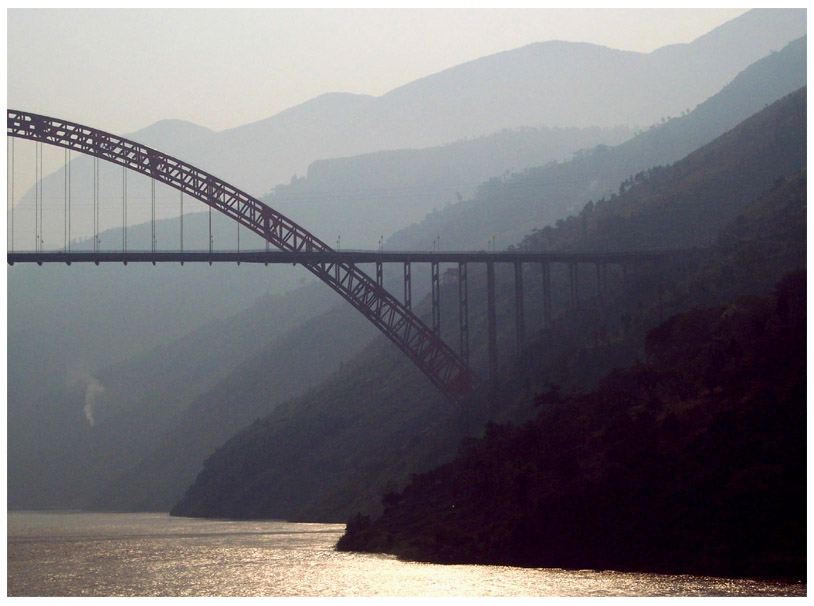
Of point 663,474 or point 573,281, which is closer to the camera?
point 663,474

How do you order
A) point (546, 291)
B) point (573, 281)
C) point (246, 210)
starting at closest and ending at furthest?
point (246, 210) → point (546, 291) → point (573, 281)

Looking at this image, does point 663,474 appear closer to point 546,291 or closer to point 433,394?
point 546,291

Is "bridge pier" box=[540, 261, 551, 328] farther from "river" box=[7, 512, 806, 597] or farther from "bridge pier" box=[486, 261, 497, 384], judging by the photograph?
"river" box=[7, 512, 806, 597]

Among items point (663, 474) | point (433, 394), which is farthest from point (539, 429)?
point (433, 394)

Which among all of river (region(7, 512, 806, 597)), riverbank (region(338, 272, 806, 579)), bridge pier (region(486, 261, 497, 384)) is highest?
bridge pier (region(486, 261, 497, 384))

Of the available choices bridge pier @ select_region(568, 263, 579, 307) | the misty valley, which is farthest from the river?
bridge pier @ select_region(568, 263, 579, 307)

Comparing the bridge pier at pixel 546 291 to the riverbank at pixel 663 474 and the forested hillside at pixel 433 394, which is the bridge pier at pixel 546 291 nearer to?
the forested hillside at pixel 433 394
